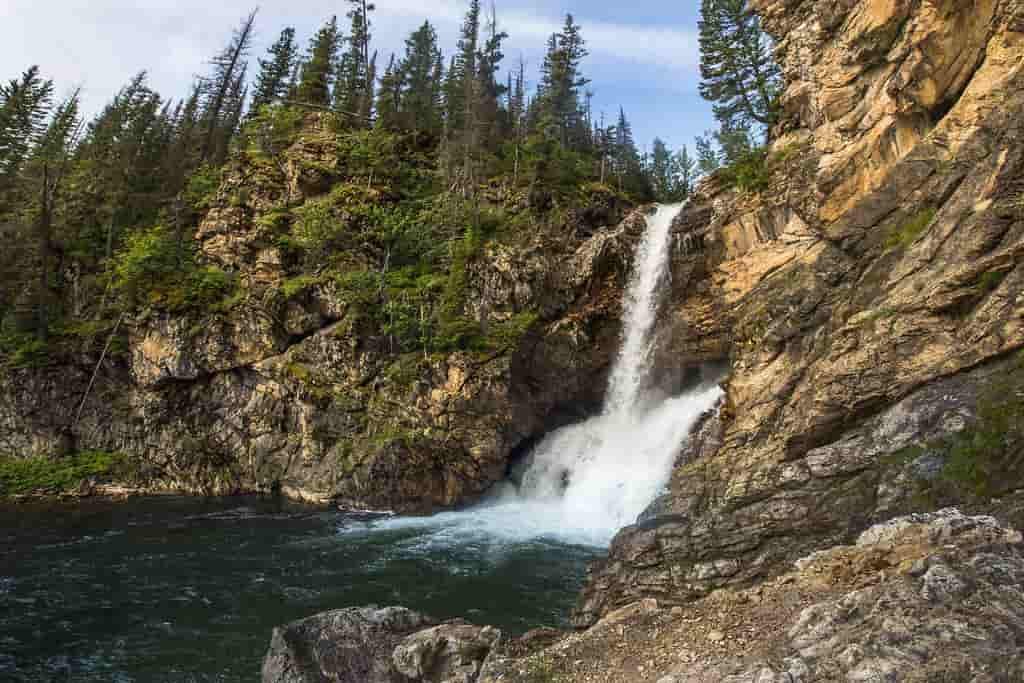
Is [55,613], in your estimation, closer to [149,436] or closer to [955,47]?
[149,436]

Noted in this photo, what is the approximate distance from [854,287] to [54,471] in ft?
113

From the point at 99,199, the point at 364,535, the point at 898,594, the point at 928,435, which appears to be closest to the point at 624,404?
the point at 364,535

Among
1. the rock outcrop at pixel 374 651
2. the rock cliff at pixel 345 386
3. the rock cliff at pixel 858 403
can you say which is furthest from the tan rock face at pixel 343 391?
the rock outcrop at pixel 374 651

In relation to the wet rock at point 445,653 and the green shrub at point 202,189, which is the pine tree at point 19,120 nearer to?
the green shrub at point 202,189

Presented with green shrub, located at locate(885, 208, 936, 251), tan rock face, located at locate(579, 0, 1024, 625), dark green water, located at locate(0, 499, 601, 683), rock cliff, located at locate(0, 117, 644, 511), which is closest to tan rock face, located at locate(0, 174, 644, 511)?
rock cliff, located at locate(0, 117, 644, 511)

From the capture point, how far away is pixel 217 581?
16781mm

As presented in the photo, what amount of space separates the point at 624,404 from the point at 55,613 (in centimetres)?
2082

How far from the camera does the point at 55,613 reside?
14.4m

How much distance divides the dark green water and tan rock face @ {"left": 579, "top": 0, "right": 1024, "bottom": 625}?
5021 mm

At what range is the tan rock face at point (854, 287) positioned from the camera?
11.1 m

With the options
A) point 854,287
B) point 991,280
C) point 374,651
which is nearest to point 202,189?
point 374,651

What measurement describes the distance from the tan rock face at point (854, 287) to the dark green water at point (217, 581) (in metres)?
5.02

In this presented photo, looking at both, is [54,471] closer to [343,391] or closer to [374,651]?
[343,391]

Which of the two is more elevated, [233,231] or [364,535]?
[233,231]
